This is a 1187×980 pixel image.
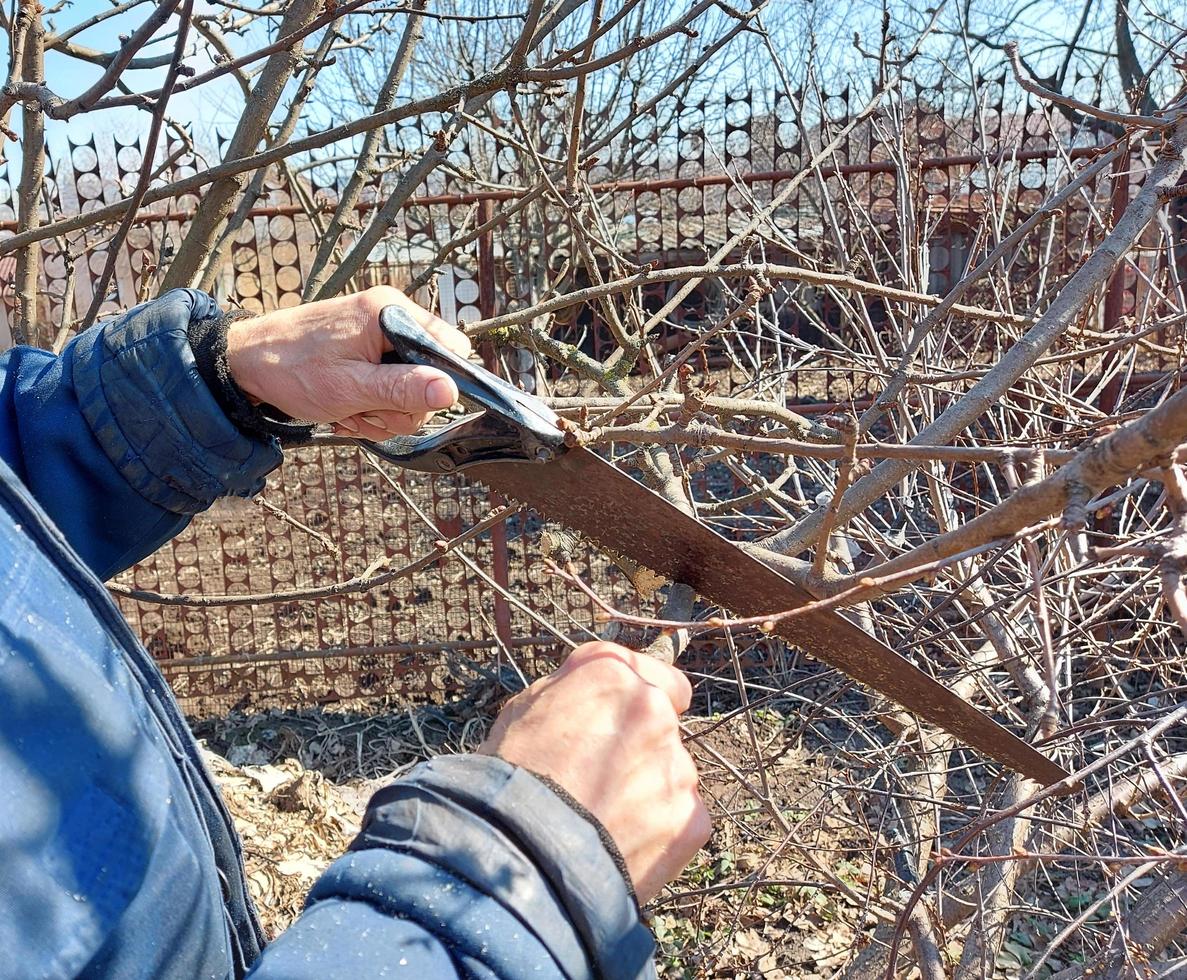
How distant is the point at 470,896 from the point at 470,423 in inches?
33.6

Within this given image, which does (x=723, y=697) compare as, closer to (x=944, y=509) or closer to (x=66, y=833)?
(x=944, y=509)

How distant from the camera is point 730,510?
3557mm

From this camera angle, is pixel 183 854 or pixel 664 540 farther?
pixel 664 540

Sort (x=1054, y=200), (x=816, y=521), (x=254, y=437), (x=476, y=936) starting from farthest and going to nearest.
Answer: (x=1054, y=200), (x=816, y=521), (x=254, y=437), (x=476, y=936)

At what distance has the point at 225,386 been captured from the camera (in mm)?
1647

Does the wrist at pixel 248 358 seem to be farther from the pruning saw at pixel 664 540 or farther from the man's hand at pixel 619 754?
the man's hand at pixel 619 754

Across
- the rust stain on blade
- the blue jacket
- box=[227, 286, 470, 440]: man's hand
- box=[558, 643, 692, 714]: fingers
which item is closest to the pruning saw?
the rust stain on blade

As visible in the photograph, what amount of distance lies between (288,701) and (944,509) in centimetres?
465

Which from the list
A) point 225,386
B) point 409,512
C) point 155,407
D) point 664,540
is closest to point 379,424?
point 225,386

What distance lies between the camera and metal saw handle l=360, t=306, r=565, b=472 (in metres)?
1.52

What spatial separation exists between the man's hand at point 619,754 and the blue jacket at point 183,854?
0.22ft

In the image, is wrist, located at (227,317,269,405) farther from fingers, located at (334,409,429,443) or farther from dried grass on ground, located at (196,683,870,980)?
dried grass on ground, located at (196,683,870,980)

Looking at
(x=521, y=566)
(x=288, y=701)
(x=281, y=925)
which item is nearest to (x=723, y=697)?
(x=521, y=566)

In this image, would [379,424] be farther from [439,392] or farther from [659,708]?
[659,708]
